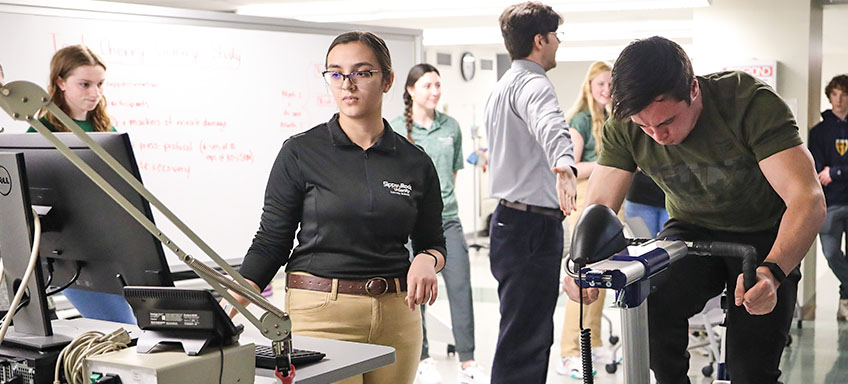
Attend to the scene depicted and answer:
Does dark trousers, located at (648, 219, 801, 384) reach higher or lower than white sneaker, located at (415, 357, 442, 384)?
higher

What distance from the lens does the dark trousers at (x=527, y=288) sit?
10.3ft

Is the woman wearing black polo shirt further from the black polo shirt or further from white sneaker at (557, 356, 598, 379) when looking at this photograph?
white sneaker at (557, 356, 598, 379)

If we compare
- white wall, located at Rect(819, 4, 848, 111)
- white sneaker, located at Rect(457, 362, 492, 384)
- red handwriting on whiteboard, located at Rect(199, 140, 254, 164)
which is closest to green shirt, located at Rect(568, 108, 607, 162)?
white sneaker, located at Rect(457, 362, 492, 384)

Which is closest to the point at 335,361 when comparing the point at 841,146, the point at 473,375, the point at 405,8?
the point at 473,375

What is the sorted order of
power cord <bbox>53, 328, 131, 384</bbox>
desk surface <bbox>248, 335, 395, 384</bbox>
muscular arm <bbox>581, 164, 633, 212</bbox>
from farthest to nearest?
muscular arm <bbox>581, 164, 633, 212</bbox>
desk surface <bbox>248, 335, 395, 384</bbox>
power cord <bbox>53, 328, 131, 384</bbox>

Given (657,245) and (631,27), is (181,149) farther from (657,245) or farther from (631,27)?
(631,27)

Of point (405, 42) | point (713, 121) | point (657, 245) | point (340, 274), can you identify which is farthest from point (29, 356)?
point (405, 42)

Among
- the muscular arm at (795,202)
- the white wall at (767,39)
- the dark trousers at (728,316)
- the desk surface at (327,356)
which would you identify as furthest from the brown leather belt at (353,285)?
the white wall at (767,39)

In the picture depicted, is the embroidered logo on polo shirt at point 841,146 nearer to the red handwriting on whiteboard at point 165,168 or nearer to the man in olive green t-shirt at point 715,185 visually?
the man in olive green t-shirt at point 715,185

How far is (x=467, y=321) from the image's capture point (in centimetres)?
416

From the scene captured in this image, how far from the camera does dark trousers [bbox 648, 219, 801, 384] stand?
2.13 metres

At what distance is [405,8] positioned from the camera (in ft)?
23.4

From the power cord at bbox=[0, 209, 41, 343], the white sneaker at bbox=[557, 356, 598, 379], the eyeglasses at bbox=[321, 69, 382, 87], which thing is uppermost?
the eyeglasses at bbox=[321, 69, 382, 87]

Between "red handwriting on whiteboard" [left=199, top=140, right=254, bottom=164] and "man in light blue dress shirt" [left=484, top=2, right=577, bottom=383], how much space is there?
4.78 ft
